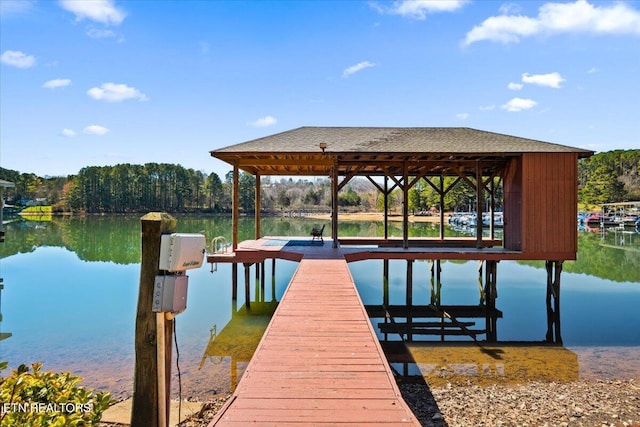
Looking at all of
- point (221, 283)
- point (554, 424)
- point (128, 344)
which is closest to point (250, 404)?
point (554, 424)

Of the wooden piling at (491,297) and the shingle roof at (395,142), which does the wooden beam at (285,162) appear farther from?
the wooden piling at (491,297)

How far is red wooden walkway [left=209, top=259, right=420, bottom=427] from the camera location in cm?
277

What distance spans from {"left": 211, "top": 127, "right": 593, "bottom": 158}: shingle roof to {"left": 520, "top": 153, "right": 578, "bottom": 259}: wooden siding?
312 millimetres

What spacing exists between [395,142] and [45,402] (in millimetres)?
11010

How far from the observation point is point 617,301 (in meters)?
13.9

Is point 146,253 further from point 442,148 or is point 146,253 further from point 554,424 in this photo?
point 442,148

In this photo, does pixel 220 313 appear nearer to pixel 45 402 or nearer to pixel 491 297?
pixel 491 297

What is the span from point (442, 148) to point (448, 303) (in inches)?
213

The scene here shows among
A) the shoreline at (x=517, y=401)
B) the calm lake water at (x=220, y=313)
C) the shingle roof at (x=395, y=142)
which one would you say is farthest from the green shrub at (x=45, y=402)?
the shingle roof at (x=395, y=142)

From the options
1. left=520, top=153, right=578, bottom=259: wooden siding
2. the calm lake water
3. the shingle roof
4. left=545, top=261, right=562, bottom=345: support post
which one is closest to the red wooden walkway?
the calm lake water

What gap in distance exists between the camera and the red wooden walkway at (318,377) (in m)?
2.77

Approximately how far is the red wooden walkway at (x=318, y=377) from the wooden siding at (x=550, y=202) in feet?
25.1

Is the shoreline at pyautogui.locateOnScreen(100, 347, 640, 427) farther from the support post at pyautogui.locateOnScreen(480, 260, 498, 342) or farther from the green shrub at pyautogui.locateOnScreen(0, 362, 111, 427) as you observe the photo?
the support post at pyautogui.locateOnScreen(480, 260, 498, 342)

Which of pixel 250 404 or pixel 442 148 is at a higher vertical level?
pixel 442 148
